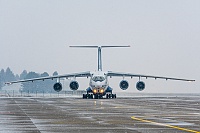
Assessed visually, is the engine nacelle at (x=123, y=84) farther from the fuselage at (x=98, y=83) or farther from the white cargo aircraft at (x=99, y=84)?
the fuselage at (x=98, y=83)

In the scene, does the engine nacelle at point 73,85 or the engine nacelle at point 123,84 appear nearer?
the engine nacelle at point 73,85

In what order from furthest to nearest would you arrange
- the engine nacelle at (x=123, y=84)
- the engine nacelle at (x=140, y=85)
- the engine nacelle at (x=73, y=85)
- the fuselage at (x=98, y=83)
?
the engine nacelle at (x=140, y=85) < the engine nacelle at (x=123, y=84) < the engine nacelle at (x=73, y=85) < the fuselage at (x=98, y=83)

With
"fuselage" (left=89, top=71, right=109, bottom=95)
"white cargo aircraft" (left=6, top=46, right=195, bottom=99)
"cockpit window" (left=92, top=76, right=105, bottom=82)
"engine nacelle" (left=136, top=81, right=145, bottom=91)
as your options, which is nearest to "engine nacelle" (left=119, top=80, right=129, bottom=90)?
"white cargo aircraft" (left=6, top=46, right=195, bottom=99)

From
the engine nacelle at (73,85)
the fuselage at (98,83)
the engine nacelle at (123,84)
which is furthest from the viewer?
the engine nacelle at (123,84)

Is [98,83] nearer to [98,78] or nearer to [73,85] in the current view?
[98,78]

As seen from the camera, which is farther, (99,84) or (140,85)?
(140,85)

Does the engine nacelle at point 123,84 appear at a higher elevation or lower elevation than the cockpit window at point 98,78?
lower

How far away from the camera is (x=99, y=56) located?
82000 millimetres

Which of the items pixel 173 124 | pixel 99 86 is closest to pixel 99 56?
pixel 99 86

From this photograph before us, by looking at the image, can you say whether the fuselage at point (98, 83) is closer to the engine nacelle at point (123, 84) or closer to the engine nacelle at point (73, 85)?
the engine nacelle at point (73, 85)

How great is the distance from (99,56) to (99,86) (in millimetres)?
12605

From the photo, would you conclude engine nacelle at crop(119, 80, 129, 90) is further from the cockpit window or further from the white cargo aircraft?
the cockpit window

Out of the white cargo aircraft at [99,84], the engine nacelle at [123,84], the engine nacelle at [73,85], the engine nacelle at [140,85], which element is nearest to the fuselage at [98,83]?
the white cargo aircraft at [99,84]

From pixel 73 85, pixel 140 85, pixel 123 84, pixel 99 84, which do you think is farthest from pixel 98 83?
pixel 140 85
